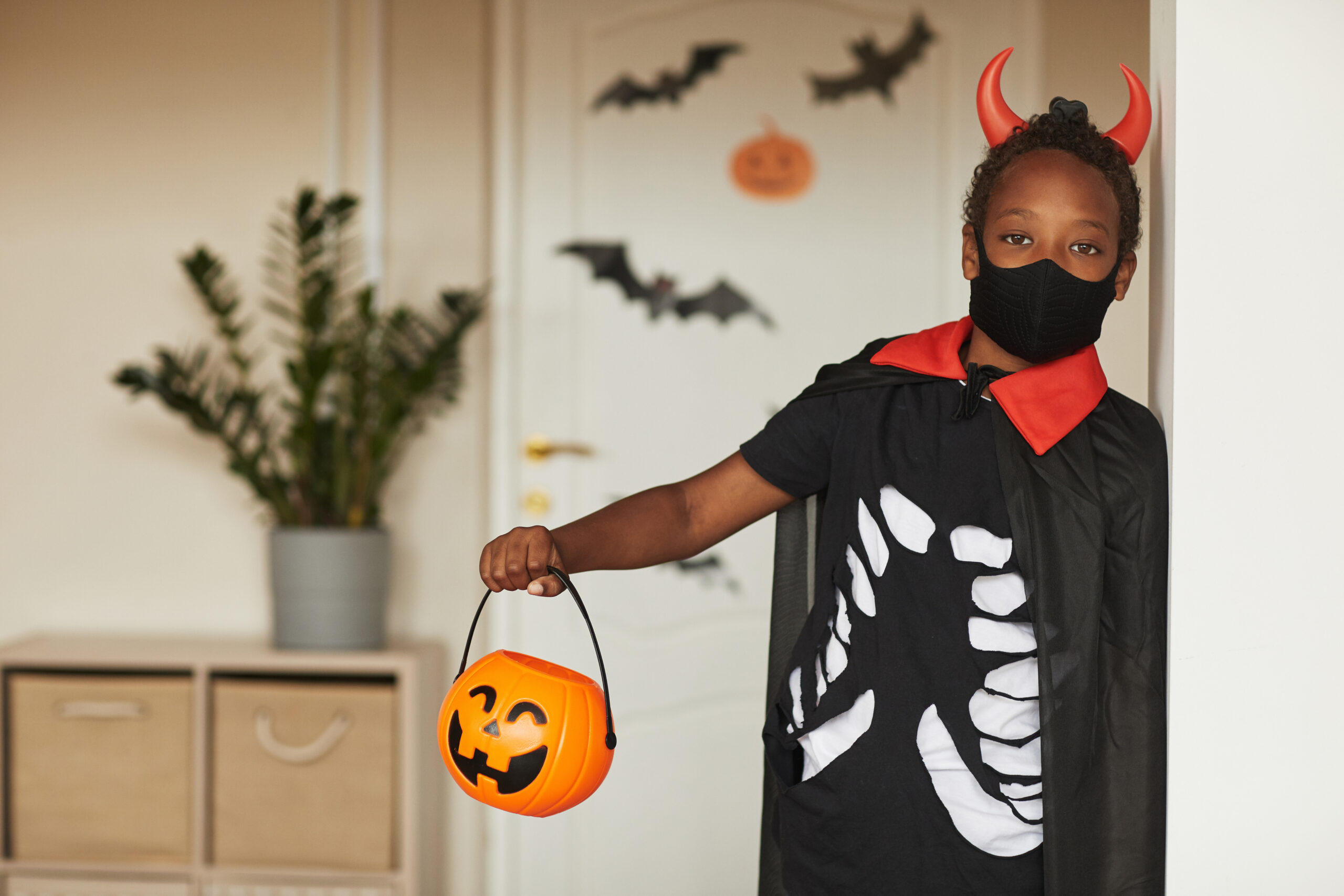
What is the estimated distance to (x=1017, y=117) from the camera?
1162 mm

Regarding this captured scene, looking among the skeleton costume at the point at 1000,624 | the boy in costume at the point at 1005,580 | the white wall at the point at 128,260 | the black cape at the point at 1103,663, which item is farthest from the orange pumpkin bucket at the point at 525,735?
the white wall at the point at 128,260

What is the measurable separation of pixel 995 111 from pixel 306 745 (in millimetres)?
1904

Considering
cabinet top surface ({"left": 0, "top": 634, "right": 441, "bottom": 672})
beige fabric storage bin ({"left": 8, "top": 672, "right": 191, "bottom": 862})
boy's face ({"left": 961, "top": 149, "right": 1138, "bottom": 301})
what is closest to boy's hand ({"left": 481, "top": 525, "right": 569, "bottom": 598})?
boy's face ({"left": 961, "top": 149, "right": 1138, "bottom": 301})

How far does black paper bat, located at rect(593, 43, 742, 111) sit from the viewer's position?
258 centimetres

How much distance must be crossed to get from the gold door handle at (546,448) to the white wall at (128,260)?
0.14 meters

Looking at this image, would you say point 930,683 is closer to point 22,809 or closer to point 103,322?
point 22,809

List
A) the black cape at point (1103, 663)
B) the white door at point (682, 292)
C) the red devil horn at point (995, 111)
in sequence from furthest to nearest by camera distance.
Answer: the white door at point (682, 292) → the red devil horn at point (995, 111) → the black cape at point (1103, 663)

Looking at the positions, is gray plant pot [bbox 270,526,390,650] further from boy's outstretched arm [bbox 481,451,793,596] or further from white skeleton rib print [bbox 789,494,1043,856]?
white skeleton rib print [bbox 789,494,1043,856]

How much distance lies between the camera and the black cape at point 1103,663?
3.40 ft

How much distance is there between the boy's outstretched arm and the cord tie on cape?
9.9 inches

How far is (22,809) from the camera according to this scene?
233 cm

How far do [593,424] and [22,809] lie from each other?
1.53 metres

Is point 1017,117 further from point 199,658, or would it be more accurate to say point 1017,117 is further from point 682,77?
point 199,658

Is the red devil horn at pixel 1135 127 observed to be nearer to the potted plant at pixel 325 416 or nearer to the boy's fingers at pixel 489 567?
the boy's fingers at pixel 489 567
